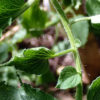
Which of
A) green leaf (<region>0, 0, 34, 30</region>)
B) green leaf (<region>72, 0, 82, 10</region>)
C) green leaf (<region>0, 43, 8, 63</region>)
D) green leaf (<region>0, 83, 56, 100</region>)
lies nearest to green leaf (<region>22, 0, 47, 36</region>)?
green leaf (<region>0, 43, 8, 63</region>)

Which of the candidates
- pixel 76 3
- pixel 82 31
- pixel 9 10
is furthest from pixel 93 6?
pixel 9 10

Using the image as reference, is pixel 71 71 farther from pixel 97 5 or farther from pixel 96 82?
pixel 97 5

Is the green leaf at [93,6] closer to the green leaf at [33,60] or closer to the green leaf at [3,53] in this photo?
the green leaf at [33,60]

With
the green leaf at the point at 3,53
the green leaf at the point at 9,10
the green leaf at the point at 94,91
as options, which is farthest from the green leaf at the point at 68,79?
the green leaf at the point at 3,53

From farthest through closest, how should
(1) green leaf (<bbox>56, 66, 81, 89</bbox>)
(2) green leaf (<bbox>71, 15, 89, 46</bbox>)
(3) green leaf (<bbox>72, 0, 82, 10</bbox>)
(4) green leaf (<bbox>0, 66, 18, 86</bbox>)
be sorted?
(4) green leaf (<bbox>0, 66, 18, 86</bbox>) → (2) green leaf (<bbox>71, 15, 89, 46</bbox>) → (3) green leaf (<bbox>72, 0, 82, 10</bbox>) → (1) green leaf (<bbox>56, 66, 81, 89</bbox>)

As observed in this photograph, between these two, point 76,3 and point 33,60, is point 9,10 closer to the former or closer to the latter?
point 33,60

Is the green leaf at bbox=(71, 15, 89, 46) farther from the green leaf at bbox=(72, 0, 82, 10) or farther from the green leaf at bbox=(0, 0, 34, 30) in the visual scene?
the green leaf at bbox=(0, 0, 34, 30)

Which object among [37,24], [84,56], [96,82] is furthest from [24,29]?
[96,82]
